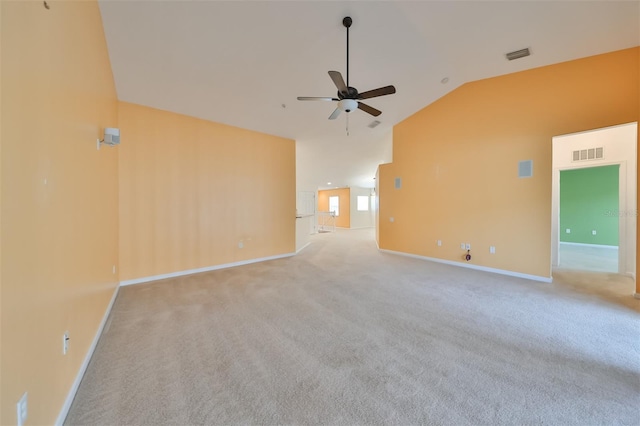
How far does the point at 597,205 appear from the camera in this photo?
7105 mm

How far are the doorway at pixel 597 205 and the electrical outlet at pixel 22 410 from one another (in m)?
6.37

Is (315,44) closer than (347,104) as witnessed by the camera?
No

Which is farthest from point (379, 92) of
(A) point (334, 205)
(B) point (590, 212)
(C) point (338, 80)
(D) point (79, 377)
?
(A) point (334, 205)

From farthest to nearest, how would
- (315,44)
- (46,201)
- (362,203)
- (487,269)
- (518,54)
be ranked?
(362,203), (487,269), (518,54), (315,44), (46,201)

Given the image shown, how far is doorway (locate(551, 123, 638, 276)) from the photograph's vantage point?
4.41 meters

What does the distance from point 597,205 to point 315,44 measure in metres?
9.30

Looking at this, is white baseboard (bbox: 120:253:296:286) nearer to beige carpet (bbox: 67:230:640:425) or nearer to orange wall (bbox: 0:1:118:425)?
beige carpet (bbox: 67:230:640:425)

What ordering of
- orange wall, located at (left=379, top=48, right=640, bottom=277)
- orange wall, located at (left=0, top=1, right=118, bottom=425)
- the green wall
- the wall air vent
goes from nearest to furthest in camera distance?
orange wall, located at (left=0, top=1, right=118, bottom=425)
orange wall, located at (left=379, top=48, right=640, bottom=277)
the wall air vent
the green wall

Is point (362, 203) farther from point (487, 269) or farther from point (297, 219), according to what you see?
point (487, 269)

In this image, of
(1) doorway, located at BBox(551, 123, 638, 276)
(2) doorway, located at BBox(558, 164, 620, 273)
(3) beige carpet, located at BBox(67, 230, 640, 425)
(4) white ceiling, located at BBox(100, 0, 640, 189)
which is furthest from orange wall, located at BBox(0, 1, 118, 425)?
(2) doorway, located at BBox(558, 164, 620, 273)

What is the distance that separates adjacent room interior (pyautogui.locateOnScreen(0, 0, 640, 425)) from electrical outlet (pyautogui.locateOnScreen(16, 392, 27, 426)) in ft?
0.04

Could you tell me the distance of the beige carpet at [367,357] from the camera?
5.06ft

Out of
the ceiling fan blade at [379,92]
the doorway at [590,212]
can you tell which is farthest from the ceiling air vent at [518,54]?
the doorway at [590,212]

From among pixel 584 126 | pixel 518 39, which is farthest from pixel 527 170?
pixel 518 39
